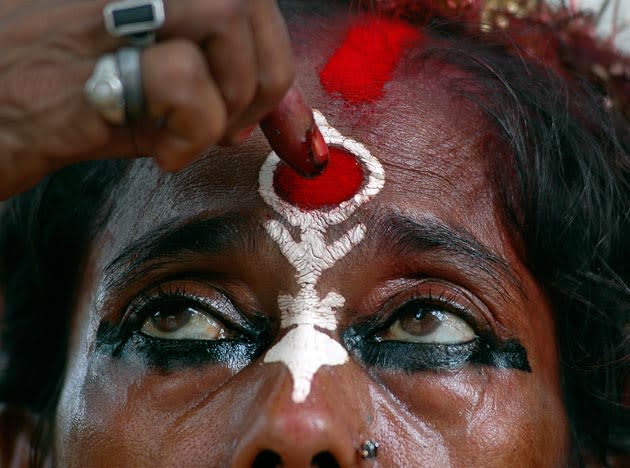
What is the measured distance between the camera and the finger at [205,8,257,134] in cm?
141

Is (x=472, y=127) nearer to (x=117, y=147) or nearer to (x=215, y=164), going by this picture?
(x=215, y=164)

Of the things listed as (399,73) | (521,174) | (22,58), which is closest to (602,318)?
(521,174)

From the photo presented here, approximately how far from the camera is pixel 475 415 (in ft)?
6.52

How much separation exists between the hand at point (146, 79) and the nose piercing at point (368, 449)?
0.65 meters

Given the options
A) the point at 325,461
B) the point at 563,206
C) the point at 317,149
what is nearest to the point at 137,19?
the point at 317,149

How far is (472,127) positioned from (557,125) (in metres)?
0.23

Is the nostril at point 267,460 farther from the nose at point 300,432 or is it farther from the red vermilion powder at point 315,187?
the red vermilion powder at point 315,187

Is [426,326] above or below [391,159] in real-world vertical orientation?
below

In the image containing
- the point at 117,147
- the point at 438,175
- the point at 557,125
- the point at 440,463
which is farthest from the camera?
the point at 557,125

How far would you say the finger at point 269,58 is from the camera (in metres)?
1.45

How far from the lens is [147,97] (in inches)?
54.4

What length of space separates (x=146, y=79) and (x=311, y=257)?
28.3 inches

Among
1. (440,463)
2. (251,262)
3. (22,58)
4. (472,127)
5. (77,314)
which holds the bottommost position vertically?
(77,314)

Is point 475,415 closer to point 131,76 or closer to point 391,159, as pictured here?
point 391,159
